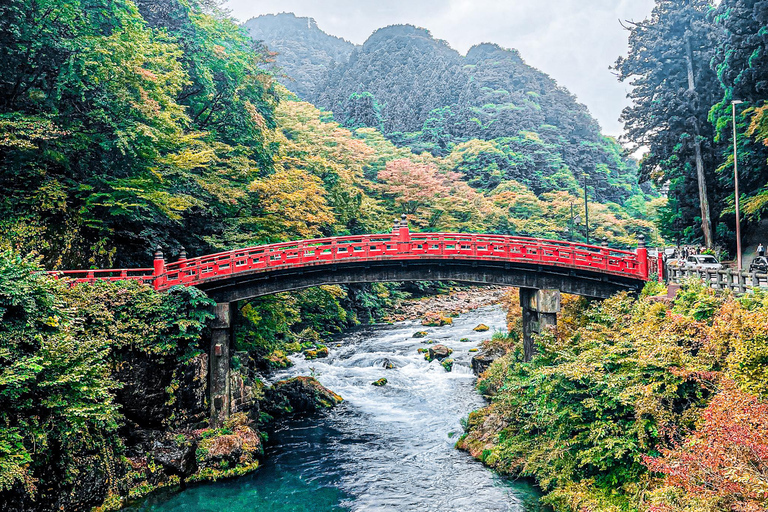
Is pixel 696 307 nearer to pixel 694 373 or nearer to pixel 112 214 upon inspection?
pixel 694 373

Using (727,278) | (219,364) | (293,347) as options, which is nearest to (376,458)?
(219,364)

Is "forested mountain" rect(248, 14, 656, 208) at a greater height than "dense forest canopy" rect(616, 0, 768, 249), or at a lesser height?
greater

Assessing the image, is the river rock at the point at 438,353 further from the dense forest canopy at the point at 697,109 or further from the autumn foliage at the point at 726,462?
the autumn foliage at the point at 726,462

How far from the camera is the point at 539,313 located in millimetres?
20578

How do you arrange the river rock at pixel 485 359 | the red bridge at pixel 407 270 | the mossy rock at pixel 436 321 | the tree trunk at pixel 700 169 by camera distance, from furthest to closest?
the mossy rock at pixel 436 321, the tree trunk at pixel 700 169, the river rock at pixel 485 359, the red bridge at pixel 407 270

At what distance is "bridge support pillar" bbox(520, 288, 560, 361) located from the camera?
66.9 feet

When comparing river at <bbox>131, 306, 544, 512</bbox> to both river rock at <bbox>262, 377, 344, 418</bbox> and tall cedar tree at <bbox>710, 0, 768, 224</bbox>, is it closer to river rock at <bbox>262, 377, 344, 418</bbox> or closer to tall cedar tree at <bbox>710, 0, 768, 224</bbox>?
river rock at <bbox>262, 377, 344, 418</bbox>

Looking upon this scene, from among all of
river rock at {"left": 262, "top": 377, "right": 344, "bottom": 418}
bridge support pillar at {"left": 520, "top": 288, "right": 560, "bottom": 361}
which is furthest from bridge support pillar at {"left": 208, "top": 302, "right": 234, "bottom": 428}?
bridge support pillar at {"left": 520, "top": 288, "right": 560, "bottom": 361}

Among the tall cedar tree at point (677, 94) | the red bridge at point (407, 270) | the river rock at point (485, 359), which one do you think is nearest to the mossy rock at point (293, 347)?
the river rock at point (485, 359)

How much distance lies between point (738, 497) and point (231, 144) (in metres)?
26.2

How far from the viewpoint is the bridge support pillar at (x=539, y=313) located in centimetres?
2041

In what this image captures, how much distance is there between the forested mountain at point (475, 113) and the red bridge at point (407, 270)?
50.2 meters

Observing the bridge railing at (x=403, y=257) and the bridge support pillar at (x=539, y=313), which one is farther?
the bridge support pillar at (x=539, y=313)

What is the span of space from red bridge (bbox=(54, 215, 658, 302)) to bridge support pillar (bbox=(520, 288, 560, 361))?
393mm
